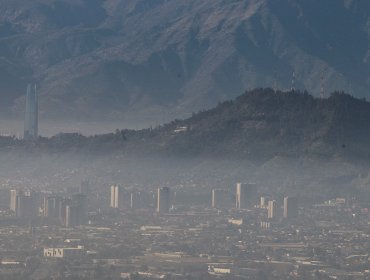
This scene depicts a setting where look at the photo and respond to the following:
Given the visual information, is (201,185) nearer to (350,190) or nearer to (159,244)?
(350,190)

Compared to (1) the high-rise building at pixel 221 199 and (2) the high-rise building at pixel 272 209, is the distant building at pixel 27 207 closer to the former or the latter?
(1) the high-rise building at pixel 221 199

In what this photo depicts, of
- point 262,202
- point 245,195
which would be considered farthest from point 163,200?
point 262,202

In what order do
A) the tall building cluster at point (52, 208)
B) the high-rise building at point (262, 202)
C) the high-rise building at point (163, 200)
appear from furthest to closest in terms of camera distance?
the high-rise building at point (262, 202)
the high-rise building at point (163, 200)
the tall building cluster at point (52, 208)

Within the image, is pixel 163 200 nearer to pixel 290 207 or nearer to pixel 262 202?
pixel 262 202

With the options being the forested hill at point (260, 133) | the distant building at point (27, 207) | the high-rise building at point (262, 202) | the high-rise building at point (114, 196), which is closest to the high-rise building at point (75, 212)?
the distant building at point (27, 207)

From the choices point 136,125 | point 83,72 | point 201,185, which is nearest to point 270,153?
point 201,185

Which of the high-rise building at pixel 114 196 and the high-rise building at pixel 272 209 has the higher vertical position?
the high-rise building at pixel 114 196

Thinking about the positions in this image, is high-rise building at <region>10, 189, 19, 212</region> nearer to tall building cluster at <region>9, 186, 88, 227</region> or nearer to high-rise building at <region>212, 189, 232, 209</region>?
tall building cluster at <region>9, 186, 88, 227</region>
